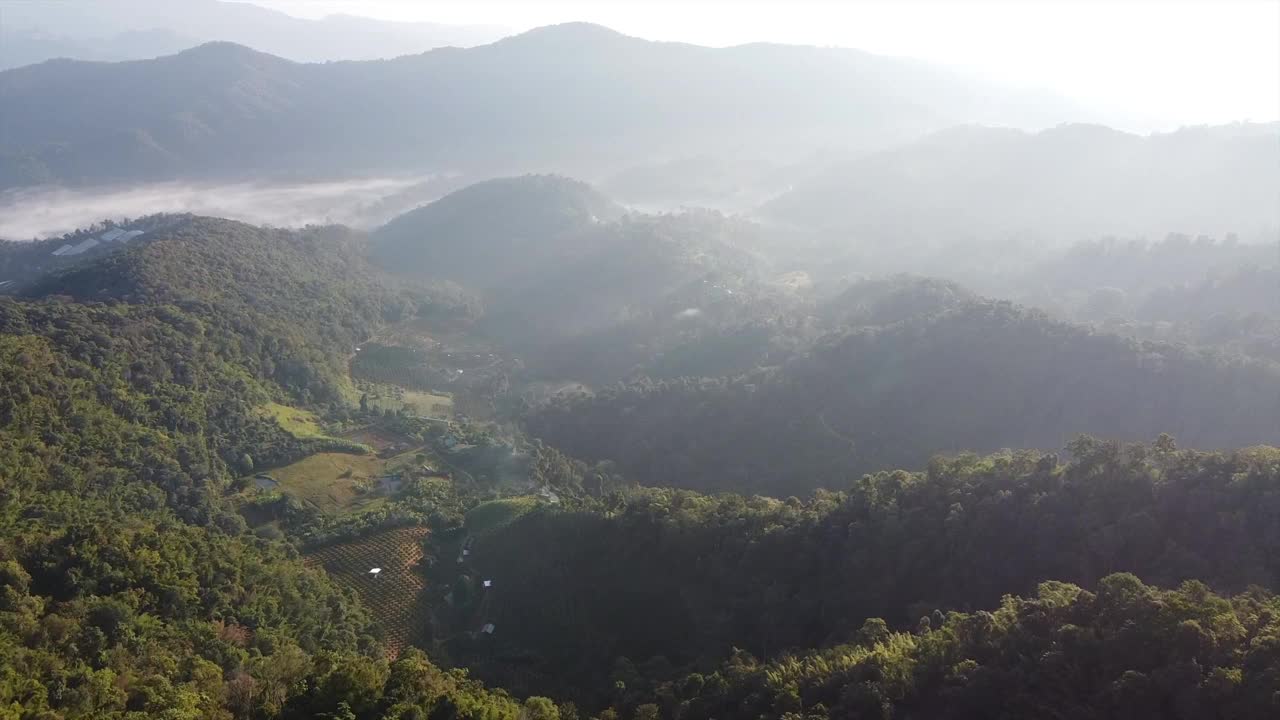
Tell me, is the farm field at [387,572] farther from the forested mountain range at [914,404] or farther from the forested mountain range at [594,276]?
the forested mountain range at [594,276]

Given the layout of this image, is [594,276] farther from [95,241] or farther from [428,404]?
[95,241]

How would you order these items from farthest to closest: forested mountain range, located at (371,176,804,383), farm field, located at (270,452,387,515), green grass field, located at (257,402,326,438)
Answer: forested mountain range, located at (371,176,804,383)
green grass field, located at (257,402,326,438)
farm field, located at (270,452,387,515)

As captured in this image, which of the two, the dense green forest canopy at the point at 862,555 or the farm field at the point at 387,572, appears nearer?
the dense green forest canopy at the point at 862,555

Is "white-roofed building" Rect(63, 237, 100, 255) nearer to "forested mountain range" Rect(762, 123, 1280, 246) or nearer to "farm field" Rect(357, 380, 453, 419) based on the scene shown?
"farm field" Rect(357, 380, 453, 419)

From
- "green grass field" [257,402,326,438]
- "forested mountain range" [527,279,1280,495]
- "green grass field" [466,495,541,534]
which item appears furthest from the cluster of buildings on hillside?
"green grass field" [466,495,541,534]

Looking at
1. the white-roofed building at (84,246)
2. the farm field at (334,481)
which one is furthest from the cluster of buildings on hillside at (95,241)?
the farm field at (334,481)

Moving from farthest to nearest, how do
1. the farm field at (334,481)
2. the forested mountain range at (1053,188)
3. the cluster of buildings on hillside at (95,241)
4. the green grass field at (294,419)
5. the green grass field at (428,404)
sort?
the forested mountain range at (1053,188)
the cluster of buildings on hillside at (95,241)
the green grass field at (428,404)
the green grass field at (294,419)
the farm field at (334,481)
